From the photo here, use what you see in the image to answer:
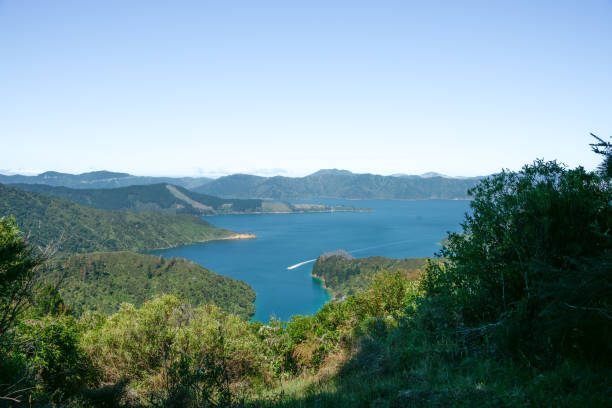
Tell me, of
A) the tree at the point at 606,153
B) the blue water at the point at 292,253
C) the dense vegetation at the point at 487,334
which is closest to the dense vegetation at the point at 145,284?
the blue water at the point at 292,253

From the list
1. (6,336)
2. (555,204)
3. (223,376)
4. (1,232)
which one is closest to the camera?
(223,376)

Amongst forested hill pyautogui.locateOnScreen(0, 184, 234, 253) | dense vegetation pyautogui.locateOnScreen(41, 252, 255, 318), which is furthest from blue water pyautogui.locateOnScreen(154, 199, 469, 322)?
forested hill pyautogui.locateOnScreen(0, 184, 234, 253)

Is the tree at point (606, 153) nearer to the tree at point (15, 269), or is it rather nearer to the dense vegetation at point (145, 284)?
the tree at point (15, 269)

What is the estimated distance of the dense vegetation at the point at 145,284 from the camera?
81.6m

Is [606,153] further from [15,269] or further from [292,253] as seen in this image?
[292,253]

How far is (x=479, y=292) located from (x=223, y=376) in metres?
5.82

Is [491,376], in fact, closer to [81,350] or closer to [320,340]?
[320,340]

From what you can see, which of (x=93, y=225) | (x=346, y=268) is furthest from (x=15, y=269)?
(x=93, y=225)

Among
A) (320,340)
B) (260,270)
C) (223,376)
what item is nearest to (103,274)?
(260,270)

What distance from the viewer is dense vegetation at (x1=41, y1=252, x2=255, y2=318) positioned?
3211 inches

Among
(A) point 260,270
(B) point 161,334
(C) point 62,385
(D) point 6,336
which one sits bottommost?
(A) point 260,270

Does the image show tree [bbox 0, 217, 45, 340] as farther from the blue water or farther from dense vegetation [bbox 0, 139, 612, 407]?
the blue water

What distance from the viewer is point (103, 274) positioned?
9325 cm

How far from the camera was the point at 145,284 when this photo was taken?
94.0 metres
